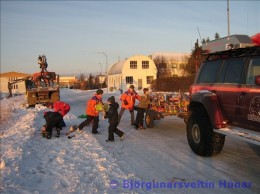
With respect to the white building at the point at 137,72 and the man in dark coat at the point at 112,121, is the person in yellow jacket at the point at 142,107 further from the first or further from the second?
the white building at the point at 137,72

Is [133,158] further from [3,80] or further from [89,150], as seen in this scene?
[3,80]

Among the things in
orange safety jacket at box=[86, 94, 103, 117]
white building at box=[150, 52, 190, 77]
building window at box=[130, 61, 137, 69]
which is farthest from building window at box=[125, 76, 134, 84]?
orange safety jacket at box=[86, 94, 103, 117]

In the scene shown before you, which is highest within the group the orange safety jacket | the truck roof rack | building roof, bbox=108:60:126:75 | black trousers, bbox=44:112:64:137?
building roof, bbox=108:60:126:75

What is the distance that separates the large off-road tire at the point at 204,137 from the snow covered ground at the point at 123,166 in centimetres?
19

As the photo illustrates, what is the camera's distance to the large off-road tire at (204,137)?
7.55 meters

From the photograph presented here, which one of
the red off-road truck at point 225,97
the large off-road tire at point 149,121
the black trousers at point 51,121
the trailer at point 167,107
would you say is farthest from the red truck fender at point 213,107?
the black trousers at point 51,121

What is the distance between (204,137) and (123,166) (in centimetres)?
202

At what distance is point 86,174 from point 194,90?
3.55 metres

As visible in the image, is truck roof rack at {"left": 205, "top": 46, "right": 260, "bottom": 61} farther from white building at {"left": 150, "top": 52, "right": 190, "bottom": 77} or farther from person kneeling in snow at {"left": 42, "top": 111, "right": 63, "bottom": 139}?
white building at {"left": 150, "top": 52, "right": 190, "bottom": 77}

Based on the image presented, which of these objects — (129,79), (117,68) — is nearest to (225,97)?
(129,79)

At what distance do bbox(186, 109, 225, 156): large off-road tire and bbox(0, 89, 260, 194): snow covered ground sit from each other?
19 cm

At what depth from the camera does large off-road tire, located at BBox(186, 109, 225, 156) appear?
755 cm

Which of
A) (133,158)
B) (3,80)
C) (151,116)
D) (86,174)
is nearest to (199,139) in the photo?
(133,158)

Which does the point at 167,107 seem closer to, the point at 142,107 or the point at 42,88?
the point at 142,107
